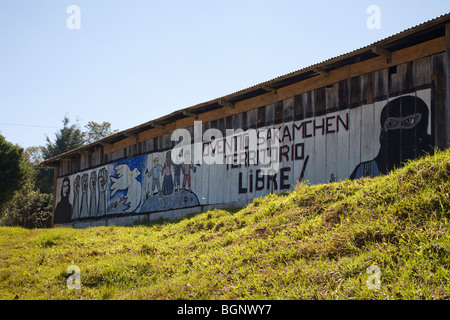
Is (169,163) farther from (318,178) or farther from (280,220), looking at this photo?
(280,220)

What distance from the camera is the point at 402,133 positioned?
1040cm

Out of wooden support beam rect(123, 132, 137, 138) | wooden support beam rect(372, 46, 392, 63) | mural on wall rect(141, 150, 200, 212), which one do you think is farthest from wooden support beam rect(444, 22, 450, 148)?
wooden support beam rect(123, 132, 137, 138)

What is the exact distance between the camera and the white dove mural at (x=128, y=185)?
20.0 m

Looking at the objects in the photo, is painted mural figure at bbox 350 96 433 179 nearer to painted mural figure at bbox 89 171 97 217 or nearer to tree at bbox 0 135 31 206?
painted mural figure at bbox 89 171 97 217

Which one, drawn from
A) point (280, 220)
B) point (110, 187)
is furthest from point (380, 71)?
point (110, 187)

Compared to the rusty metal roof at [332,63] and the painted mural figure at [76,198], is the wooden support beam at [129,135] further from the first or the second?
the painted mural figure at [76,198]

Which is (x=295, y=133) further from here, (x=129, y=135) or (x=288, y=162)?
(x=129, y=135)

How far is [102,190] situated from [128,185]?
8.65ft

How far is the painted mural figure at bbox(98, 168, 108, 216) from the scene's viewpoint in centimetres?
2241

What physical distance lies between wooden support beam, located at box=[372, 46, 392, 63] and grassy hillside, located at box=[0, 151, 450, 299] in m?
3.51
